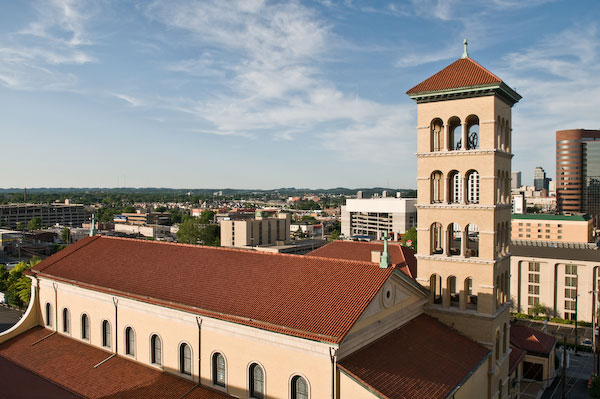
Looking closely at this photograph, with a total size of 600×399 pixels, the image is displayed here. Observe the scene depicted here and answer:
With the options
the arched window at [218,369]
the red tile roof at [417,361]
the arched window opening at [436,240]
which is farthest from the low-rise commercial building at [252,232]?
the arched window at [218,369]

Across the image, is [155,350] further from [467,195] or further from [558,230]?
[558,230]

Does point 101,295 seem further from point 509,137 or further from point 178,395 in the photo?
point 509,137

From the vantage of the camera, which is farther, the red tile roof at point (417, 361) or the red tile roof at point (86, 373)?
the red tile roof at point (86, 373)

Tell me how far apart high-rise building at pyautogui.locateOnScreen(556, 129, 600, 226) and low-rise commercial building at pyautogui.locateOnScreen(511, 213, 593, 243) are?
83809 mm

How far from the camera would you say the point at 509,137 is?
3072cm

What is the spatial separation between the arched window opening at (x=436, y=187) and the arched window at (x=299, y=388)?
14.7m

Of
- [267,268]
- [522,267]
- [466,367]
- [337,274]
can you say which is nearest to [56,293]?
[267,268]

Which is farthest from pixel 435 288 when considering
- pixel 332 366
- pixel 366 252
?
pixel 366 252

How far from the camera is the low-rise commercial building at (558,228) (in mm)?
117312

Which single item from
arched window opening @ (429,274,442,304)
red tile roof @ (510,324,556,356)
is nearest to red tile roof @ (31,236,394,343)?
arched window opening @ (429,274,442,304)

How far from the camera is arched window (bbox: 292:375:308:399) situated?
2178cm

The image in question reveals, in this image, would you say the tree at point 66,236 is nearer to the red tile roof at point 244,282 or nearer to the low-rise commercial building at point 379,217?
the low-rise commercial building at point 379,217

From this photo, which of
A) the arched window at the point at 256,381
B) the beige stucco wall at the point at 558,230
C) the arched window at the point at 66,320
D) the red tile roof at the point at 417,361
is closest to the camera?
the red tile roof at the point at 417,361

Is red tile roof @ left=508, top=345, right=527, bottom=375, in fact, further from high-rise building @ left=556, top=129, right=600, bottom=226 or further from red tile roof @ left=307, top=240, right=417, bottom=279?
high-rise building @ left=556, top=129, right=600, bottom=226
